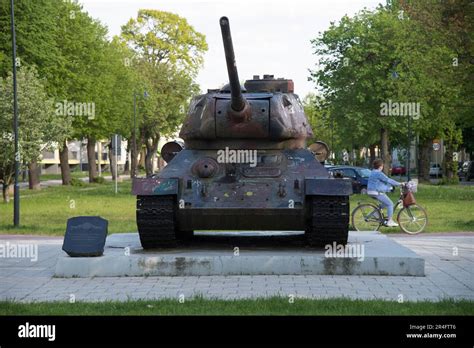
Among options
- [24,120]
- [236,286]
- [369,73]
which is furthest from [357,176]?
[236,286]

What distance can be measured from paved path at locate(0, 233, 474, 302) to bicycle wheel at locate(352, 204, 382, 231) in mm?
5935

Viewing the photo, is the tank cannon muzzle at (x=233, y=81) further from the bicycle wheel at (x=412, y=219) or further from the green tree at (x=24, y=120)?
the green tree at (x=24, y=120)

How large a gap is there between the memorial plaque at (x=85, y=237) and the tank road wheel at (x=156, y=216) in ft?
1.93

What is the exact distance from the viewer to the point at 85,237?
45.8ft

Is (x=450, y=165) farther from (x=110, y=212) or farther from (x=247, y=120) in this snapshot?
(x=247, y=120)

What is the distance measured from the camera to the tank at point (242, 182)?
13977mm

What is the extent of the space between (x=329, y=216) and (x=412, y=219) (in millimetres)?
8152

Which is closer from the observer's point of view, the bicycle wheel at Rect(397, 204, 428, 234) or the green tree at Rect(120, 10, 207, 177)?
the bicycle wheel at Rect(397, 204, 428, 234)

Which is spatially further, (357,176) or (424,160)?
(424,160)

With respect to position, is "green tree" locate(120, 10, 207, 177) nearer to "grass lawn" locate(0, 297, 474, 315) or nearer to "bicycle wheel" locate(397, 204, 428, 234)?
"bicycle wheel" locate(397, 204, 428, 234)

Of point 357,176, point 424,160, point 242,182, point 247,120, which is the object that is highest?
point 247,120

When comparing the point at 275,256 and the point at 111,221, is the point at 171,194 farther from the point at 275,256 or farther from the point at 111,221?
the point at 111,221

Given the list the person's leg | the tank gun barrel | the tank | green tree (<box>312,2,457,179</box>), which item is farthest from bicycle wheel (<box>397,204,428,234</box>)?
green tree (<box>312,2,457,179</box>)

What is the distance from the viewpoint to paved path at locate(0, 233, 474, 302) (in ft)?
37.1
